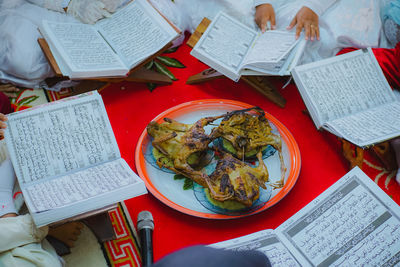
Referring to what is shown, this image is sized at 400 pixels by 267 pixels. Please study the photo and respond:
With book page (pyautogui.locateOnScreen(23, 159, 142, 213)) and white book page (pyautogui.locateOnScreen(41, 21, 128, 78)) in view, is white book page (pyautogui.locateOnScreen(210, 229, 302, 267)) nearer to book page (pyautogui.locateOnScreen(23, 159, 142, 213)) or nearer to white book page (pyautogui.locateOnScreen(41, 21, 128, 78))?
book page (pyautogui.locateOnScreen(23, 159, 142, 213))

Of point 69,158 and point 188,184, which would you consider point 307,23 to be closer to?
point 188,184

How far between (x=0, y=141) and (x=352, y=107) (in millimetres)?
1126

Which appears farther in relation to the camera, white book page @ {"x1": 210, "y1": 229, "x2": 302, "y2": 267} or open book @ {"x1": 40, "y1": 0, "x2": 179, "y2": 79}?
open book @ {"x1": 40, "y1": 0, "x2": 179, "y2": 79}

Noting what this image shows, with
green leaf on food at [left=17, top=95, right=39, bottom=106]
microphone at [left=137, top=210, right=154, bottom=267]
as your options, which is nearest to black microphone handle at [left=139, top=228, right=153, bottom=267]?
microphone at [left=137, top=210, right=154, bottom=267]

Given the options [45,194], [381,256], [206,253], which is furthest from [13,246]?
[381,256]

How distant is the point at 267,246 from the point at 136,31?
949 mm

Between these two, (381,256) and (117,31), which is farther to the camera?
(117,31)

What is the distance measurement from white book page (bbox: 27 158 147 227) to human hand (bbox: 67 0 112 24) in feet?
2.53

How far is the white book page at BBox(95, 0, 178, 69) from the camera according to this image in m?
1.29

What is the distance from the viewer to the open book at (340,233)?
0.86m

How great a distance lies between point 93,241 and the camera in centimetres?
95

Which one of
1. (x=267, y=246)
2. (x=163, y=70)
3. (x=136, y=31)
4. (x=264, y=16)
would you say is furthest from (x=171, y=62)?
(x=267, y=246)

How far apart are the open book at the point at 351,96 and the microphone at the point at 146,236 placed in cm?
63

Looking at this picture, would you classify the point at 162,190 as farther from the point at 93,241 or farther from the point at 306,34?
the point at 306,34
